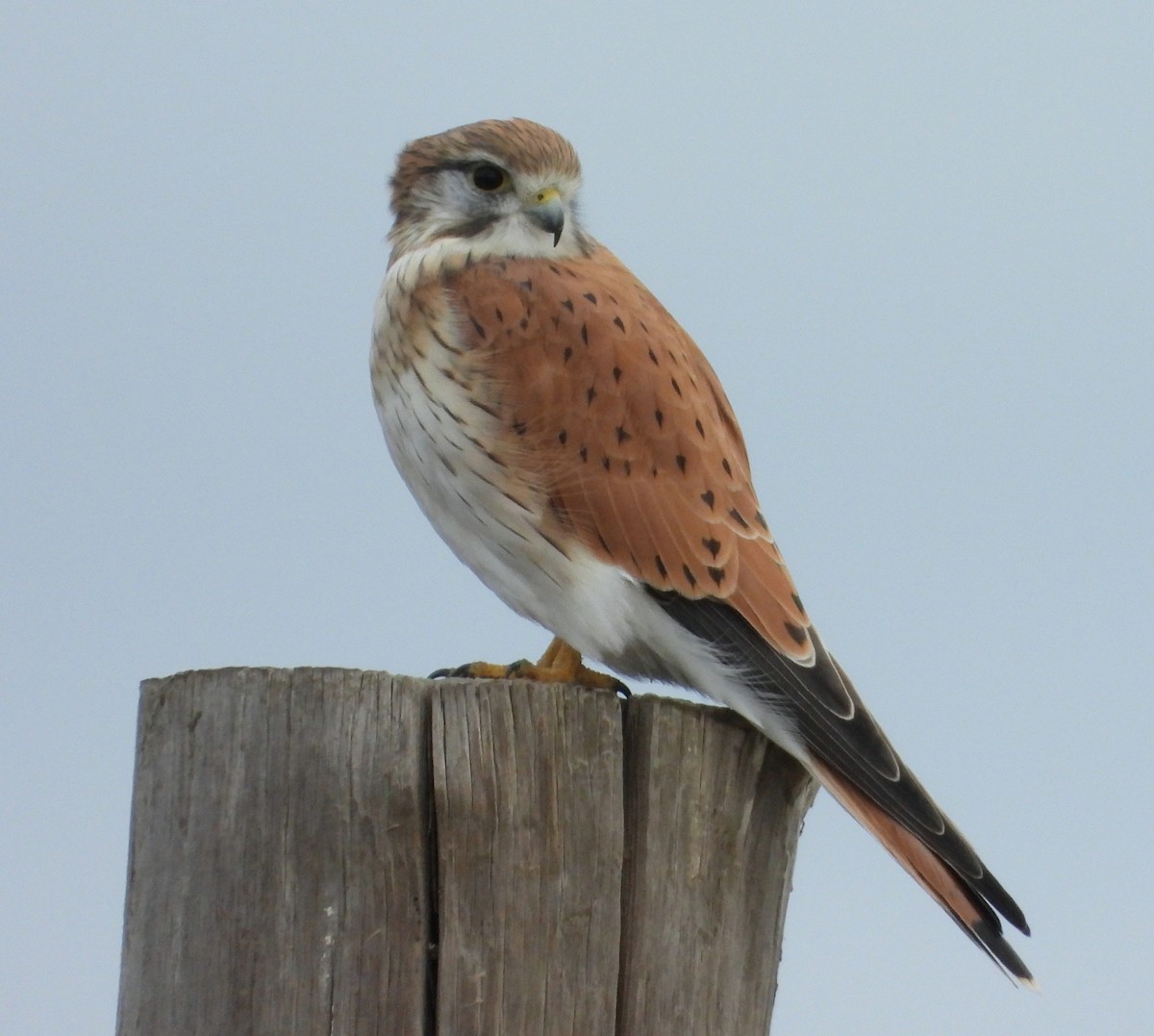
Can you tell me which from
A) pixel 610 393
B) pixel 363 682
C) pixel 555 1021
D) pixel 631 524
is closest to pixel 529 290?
pixel 610 393

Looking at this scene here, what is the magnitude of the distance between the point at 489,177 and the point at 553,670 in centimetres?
151

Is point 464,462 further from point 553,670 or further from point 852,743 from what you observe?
point 852,743

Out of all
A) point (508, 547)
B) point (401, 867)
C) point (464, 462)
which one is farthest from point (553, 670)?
point (401, 867)

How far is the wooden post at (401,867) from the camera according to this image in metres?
2.65

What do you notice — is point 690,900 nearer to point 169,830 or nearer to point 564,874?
point 564,874

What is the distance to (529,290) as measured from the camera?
4.09 meters

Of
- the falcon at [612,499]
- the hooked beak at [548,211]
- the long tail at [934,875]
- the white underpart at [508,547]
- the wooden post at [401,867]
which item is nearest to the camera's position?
the wooden post at [401,867]

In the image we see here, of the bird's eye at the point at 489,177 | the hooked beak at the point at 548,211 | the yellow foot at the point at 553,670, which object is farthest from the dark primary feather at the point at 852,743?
the bird's eye at the point at 489,177

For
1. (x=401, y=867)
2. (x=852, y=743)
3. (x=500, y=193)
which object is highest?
(x=500, y=193)

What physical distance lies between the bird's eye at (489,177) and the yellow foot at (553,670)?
1358mm

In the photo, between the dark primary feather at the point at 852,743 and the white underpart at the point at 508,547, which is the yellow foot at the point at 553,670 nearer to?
the white underpart at the point at 508,547

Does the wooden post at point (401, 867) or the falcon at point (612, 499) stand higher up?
the falcon at point (612, 499)

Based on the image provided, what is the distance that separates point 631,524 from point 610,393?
0.34 metres

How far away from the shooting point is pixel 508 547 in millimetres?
3861
